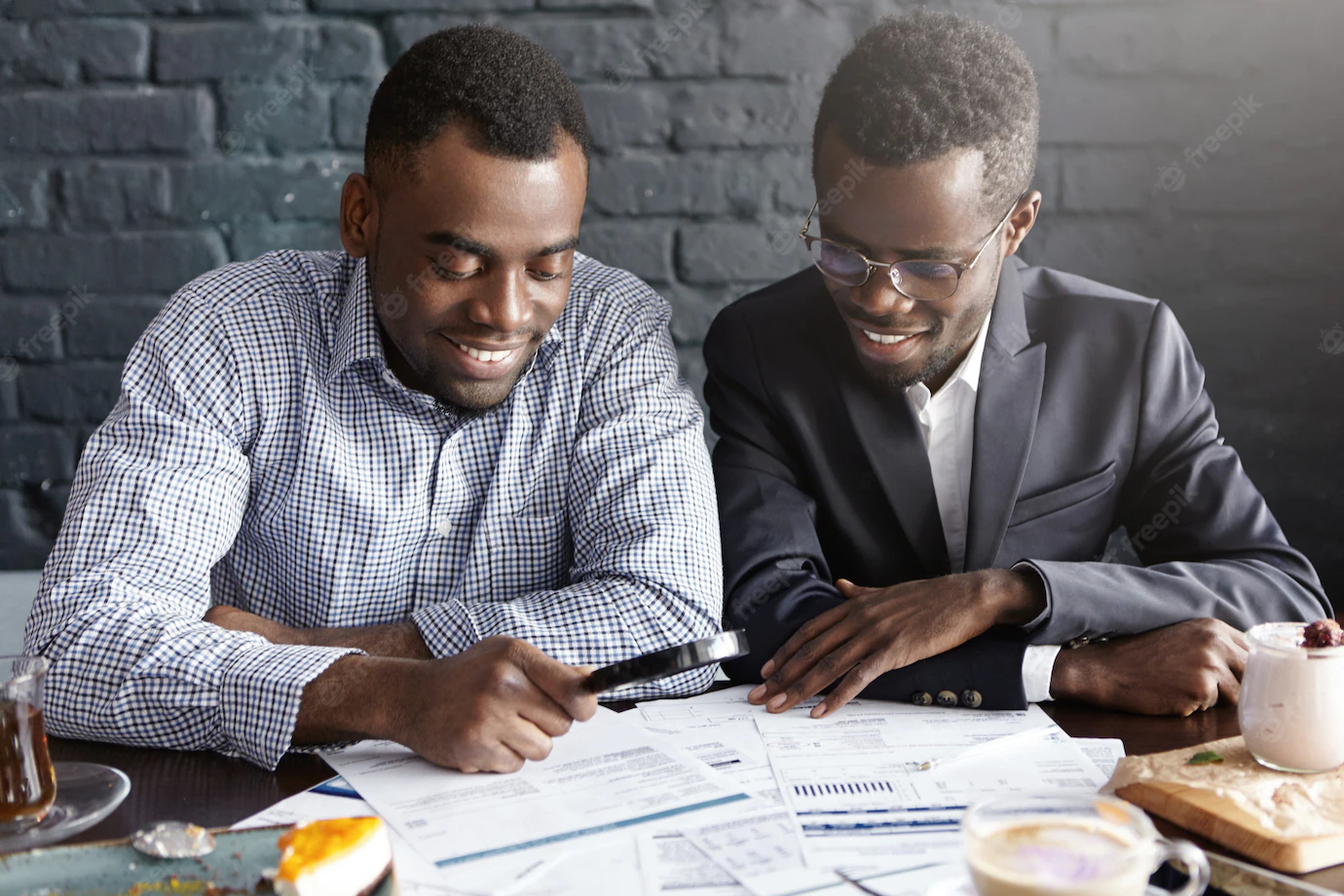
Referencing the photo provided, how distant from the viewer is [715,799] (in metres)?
1.16

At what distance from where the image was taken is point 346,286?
1.79m

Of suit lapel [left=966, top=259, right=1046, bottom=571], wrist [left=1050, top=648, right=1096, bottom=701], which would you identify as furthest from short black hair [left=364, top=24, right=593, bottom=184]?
wrist [left=1050, top=648, right=1096, bottom=701]

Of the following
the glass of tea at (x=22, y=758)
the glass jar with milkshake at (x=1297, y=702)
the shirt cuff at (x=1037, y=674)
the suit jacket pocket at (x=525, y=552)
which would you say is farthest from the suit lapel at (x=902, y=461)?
the glass of tea at (x=22, y=758)

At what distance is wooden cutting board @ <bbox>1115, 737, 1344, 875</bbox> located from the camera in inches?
40.1

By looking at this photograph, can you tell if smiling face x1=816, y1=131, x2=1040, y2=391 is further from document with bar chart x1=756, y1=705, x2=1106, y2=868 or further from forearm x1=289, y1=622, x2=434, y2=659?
forearm x1=289, y1=622, x2=434, y2=659

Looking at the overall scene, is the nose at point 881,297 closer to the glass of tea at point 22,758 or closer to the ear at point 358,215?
the ear at point 358,215

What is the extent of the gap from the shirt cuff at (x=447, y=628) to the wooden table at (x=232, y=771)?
0.88 ft

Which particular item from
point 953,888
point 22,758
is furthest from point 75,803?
point 953,888

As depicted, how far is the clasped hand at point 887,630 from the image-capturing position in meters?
1.45

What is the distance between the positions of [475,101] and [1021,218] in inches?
31.1

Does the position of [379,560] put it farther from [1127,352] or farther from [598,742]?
[1127,352]

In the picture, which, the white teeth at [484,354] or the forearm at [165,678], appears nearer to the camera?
the forearm at [165,678]

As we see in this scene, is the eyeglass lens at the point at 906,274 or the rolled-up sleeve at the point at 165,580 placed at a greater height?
the eyeglass lens at the point at 906,274

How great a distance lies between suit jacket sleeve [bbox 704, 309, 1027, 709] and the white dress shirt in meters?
0.21
